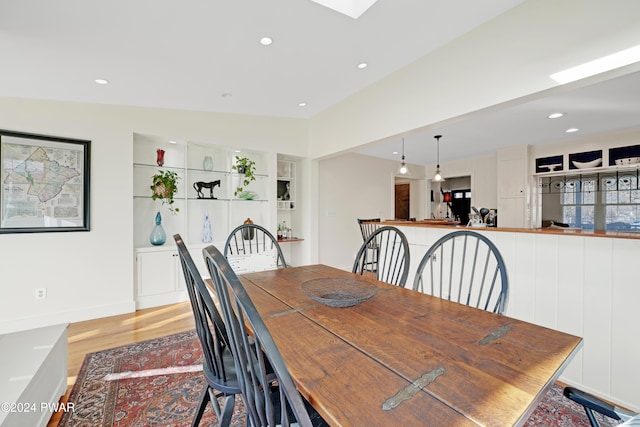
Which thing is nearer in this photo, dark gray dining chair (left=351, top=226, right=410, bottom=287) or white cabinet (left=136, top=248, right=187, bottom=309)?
dark gray dining chair (left=351, top=226, right=410, bottom=287)

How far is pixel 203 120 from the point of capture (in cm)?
384

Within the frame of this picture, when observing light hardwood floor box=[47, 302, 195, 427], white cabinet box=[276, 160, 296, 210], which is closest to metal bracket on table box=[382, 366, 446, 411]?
light hardwood floor box=[47, 302, 195, 427]

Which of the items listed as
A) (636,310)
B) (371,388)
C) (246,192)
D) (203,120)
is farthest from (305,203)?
(371,388)

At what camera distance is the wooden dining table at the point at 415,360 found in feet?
2.11

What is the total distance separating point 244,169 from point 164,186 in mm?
1113

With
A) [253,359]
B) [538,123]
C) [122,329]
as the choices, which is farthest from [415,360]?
[538,123]

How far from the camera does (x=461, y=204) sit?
718cm

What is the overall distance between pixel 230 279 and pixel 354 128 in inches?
131

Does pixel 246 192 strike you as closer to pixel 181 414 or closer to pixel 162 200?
pixel 162 200

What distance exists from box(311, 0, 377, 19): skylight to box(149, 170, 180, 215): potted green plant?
2.81m

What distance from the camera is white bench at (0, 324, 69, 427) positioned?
127 cm

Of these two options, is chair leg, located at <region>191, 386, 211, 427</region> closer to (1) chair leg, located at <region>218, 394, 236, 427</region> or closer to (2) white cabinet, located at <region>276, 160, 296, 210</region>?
(1) chair leg, located at <region>218, 394, 236, 427</region>

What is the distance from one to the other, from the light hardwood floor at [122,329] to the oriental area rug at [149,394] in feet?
0.44

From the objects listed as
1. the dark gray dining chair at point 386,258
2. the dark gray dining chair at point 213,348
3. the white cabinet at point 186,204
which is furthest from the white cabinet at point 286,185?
the dark gray dining chair at point 213,348
